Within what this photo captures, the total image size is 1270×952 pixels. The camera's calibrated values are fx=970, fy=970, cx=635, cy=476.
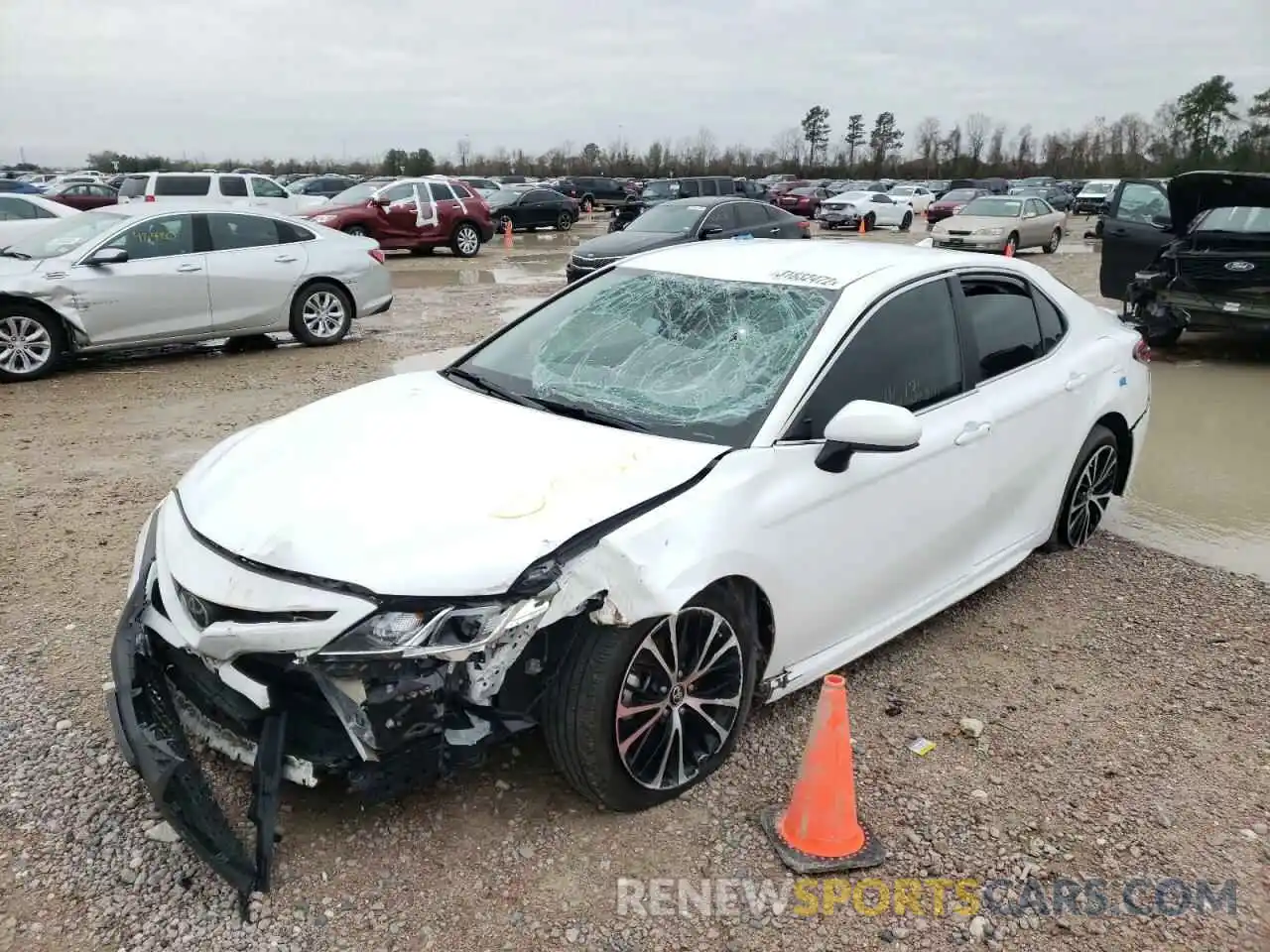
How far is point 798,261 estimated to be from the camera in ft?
13.1

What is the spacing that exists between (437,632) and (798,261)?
231 centimetres

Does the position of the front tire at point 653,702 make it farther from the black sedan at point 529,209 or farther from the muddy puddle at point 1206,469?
the black sedan at point 529,209

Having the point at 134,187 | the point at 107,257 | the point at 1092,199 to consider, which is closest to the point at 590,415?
the point at 107,257

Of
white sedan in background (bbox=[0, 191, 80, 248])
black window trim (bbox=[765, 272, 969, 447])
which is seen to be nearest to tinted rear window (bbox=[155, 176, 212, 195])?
white sedan in background (bbox=[0, 191, 80, 248])

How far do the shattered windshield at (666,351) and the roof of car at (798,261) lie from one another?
0.07 meters

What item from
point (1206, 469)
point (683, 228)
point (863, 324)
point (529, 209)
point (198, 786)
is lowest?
point (1206, 469)

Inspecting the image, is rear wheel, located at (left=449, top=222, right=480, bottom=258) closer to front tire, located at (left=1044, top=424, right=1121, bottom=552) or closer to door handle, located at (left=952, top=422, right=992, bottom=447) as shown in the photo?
front tire, located at (left=1044, top=424, right=1121, bottom=552)

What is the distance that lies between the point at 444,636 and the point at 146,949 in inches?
42.0

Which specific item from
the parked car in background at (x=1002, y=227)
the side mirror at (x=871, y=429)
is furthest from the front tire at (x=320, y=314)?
the parked car in background at (x=1002, y=227)

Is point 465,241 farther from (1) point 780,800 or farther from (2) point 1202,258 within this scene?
(1) point 780,800

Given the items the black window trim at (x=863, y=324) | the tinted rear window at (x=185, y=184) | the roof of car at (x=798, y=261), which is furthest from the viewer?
the tinted rear window at (x=185, y=184)

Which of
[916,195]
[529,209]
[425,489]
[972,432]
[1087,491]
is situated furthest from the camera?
[916,195]

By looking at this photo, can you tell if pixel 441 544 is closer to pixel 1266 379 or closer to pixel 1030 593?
pixel 1030 593

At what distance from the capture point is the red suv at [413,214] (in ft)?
66.5
